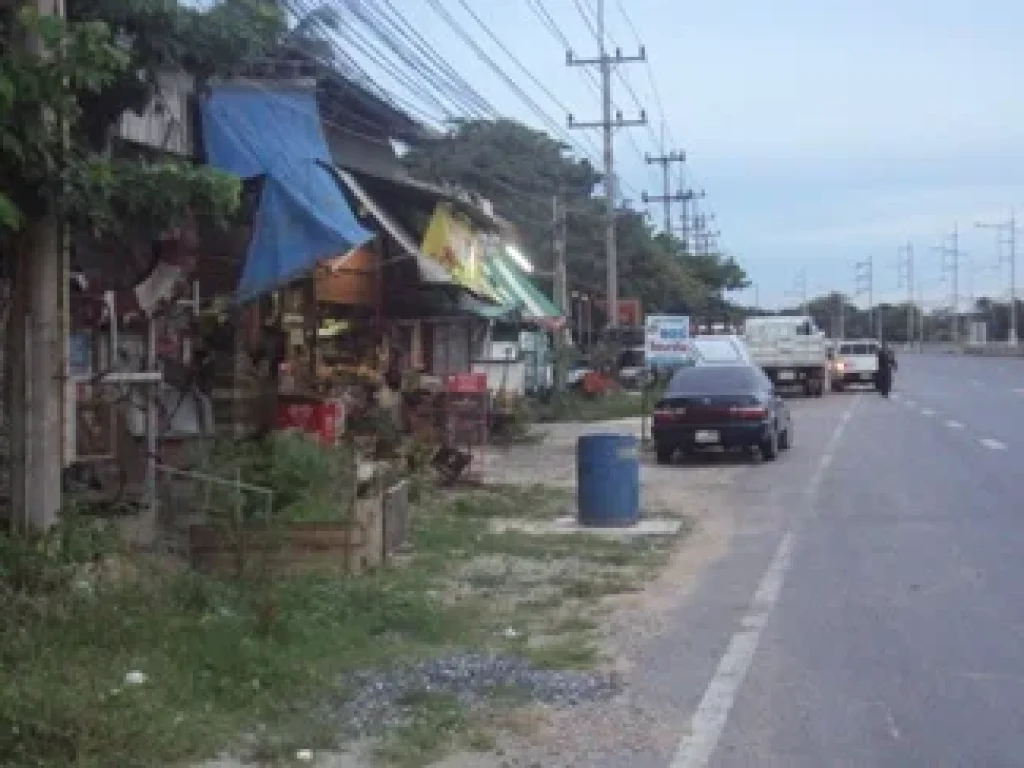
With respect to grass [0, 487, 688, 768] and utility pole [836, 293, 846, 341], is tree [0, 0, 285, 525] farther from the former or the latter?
utility pole [836, 293, 846, 341]

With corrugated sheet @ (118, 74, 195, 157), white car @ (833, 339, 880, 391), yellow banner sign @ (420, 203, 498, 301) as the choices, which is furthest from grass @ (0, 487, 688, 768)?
white car @ (833, 339, 880, 391)

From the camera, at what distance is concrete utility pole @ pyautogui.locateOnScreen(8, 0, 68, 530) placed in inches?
352

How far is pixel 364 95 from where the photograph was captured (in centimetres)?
2270

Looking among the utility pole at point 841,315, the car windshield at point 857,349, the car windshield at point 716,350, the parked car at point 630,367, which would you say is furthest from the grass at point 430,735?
the utility pole at point 841,315

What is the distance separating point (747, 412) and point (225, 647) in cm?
1569

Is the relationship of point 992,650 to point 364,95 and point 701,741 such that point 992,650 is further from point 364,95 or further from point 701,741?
point 364,95

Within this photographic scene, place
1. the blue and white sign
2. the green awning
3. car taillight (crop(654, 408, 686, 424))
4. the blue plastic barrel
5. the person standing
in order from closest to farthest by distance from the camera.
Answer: the blue plastic barrel → car taillight (crop(654, 408, 686, 424)) → the green awning → the blue and white sign → the person standing

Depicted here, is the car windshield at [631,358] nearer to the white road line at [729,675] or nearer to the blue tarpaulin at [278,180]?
the blue tarpaulin at [278,180]

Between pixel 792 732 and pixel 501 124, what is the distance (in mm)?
48836

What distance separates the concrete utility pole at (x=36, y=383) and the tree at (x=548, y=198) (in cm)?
3263

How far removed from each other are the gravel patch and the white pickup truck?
132 feet

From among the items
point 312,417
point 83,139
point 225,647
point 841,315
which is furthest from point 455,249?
point 841,315

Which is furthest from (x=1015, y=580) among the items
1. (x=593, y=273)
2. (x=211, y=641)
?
(x=593, y=273)

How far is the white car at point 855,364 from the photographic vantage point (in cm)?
5184
